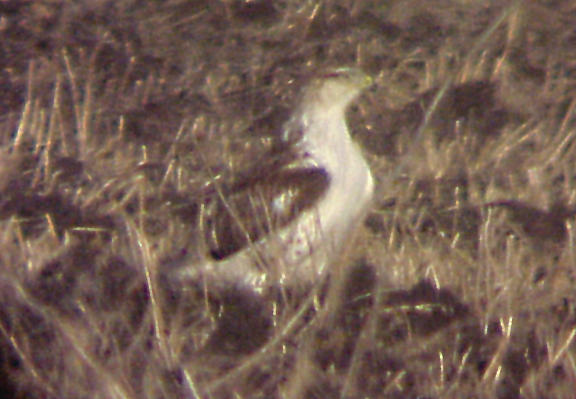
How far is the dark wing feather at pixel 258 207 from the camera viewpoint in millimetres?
1041

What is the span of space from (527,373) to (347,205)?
375 mm

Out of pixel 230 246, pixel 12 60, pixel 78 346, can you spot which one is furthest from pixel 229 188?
pixel 12 60

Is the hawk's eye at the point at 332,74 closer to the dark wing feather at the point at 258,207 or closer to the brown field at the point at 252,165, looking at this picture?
the brown field at the point at 252,165

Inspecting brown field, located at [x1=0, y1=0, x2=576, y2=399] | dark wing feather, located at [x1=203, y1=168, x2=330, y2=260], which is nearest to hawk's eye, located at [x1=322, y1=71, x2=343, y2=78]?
brown field, located at [x1=0, y1=0, x2=576, y2=399]

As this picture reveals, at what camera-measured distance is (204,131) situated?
3.65 feet

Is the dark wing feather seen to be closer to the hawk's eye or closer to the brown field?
the brown field

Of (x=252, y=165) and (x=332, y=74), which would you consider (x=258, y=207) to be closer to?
(x=252, y=165)

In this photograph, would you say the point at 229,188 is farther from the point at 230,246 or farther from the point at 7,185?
the point at 7,185

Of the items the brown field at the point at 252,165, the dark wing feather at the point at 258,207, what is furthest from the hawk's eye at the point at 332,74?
the dark wing feather at the point at 258,207

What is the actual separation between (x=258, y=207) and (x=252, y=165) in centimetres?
8

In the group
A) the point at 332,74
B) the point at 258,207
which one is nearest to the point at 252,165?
the point at 258,207

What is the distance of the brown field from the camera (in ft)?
3.20

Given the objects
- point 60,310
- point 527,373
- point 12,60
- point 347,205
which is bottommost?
point 527,373

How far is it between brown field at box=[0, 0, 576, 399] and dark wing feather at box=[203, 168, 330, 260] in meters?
0.04
